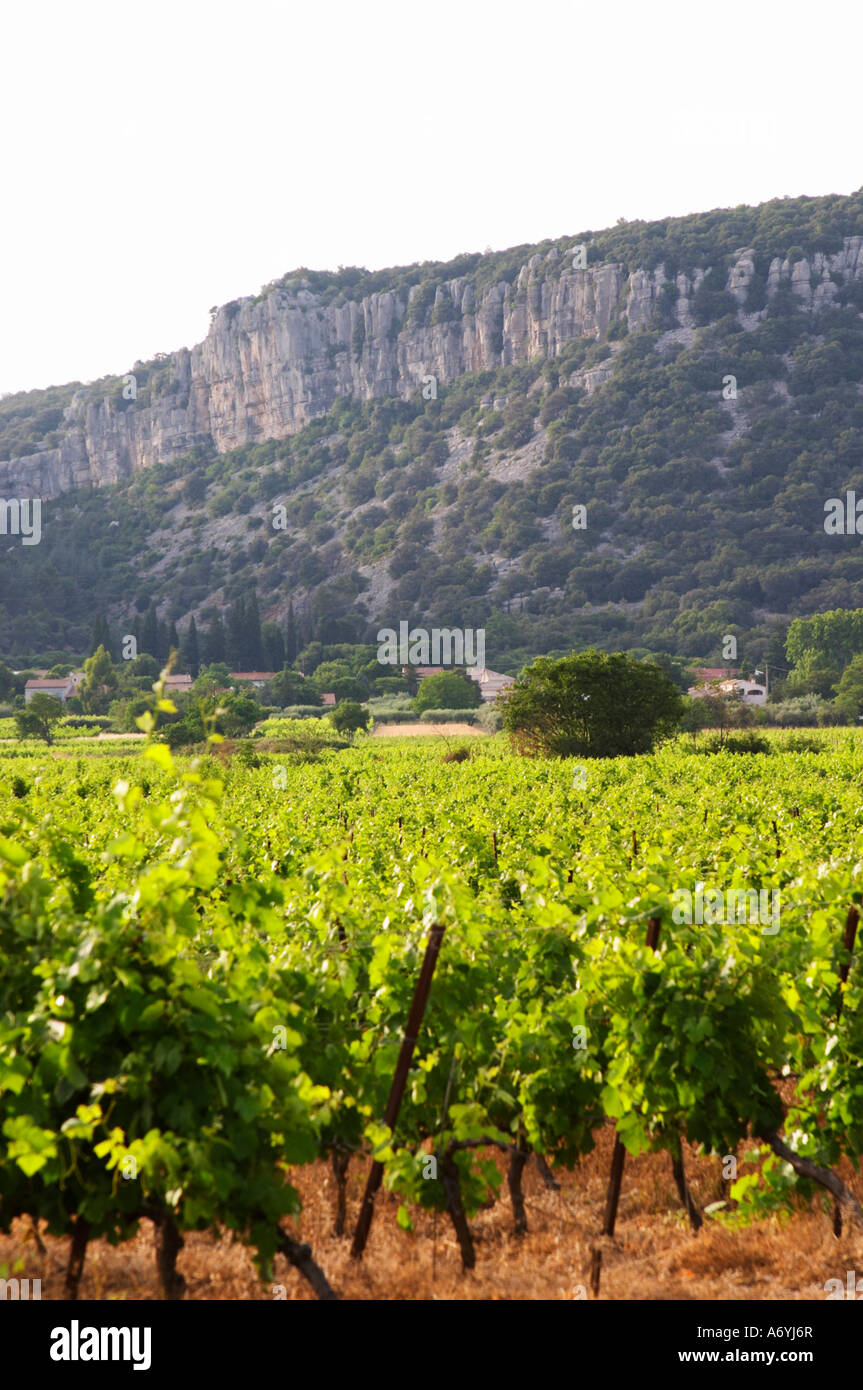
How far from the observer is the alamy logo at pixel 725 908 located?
542cm

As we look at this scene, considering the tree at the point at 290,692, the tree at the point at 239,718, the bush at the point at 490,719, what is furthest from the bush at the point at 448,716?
the tree at the point at 290,692

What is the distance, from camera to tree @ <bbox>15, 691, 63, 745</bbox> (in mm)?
61594

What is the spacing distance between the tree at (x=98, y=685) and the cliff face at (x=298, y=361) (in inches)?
3251

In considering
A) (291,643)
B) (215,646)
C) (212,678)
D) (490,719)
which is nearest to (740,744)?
(490,719)

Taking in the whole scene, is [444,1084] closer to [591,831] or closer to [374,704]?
[591,831]

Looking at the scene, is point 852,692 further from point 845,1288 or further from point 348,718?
point 845,1288

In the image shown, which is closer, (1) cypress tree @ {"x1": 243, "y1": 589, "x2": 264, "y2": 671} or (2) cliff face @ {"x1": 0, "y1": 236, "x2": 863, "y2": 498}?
(1) cypress tree @ {"x1": 243, "y1": 589, "x2": 264, "y2": 671}

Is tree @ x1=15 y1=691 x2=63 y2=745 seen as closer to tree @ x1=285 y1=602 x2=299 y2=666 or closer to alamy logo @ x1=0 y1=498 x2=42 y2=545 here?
tree @ x1=285 y1=602 x2=299 y2=666

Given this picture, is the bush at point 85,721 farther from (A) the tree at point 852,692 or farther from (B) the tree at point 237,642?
(A) the tree at point 852,692

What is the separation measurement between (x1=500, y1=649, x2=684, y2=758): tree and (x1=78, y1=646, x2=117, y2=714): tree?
48307 millimetres

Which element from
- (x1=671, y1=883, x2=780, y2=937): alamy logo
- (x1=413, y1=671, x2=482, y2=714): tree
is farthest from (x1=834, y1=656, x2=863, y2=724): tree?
(x1=671, y1=883, x2=780, y2=937): alamy logo

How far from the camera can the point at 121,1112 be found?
3971 mm
